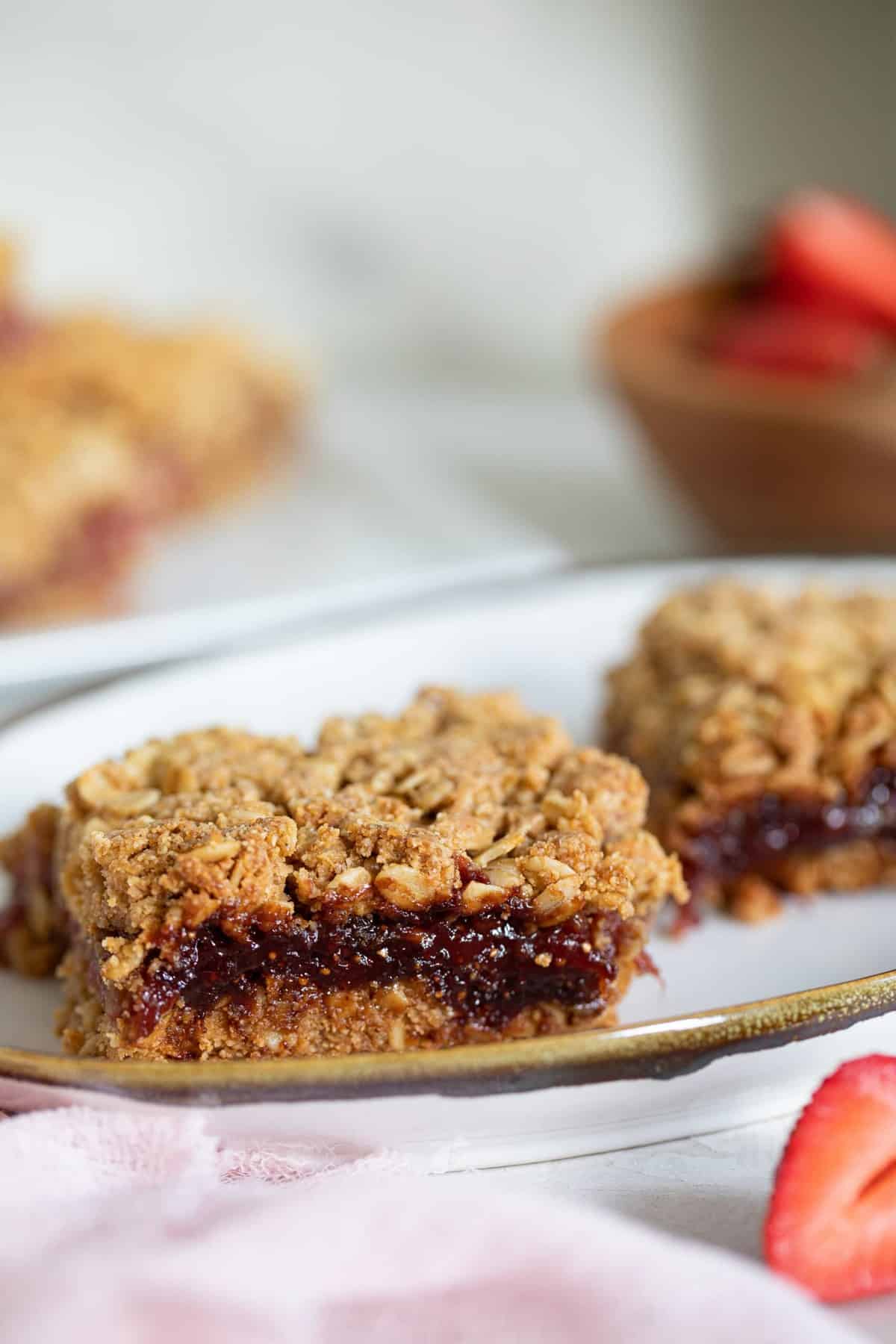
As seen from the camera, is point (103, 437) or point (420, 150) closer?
point (103, 437)

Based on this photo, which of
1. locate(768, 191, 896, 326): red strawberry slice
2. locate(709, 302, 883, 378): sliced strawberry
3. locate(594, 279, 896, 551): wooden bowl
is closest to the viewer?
locate(594, 279, 896, 551): wooden bowl

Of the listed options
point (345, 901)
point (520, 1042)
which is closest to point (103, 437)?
point (345, 901)

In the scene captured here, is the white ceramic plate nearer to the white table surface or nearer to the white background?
the white table surface

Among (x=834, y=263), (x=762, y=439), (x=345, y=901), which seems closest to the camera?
(x=345, y=901)

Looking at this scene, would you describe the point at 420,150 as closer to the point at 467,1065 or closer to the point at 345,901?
the point at 345,901

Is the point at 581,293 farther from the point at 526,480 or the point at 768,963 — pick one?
the point at 768,963

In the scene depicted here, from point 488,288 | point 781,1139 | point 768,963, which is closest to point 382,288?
point 488,288

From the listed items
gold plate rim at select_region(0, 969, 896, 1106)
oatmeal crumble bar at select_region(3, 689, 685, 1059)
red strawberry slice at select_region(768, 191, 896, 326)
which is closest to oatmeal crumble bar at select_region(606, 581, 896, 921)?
oatmeal crumble bar at select_region(3, 689, 685, 1059)
